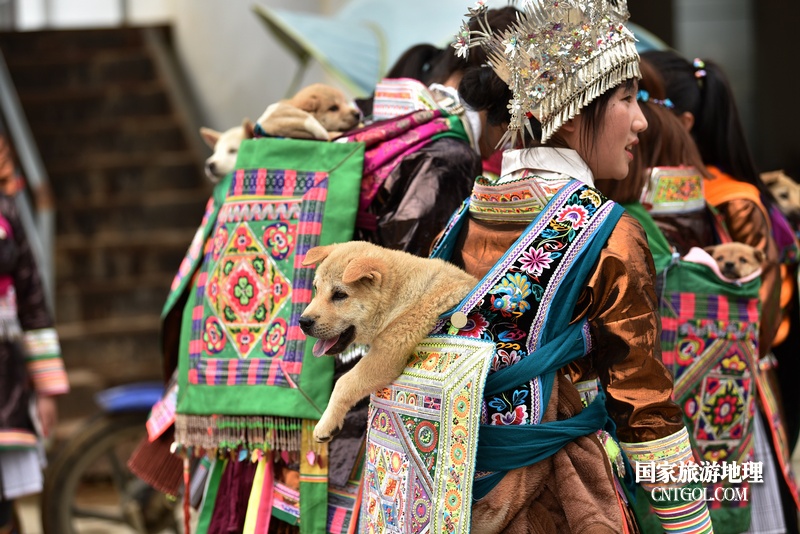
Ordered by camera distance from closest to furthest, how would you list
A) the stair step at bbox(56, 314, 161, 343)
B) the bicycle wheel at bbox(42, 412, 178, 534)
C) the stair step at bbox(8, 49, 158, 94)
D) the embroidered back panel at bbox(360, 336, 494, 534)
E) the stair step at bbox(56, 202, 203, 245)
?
the embroidered back panel at bbox(360, 336, 494, 534), the bicycle wheel at bbox(42, 412, 178, 534), the stair step at bbox(56, 314, 161, 343), the stair step at bbox(56, 202, 203, 245), the stair step at bbox(8, 49, 158, 94)

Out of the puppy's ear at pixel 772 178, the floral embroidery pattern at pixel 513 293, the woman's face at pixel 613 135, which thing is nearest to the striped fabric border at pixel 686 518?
the floral embroidery pattern at pixel 513 293

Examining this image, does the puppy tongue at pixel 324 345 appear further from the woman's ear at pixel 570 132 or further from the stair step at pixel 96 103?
the stair step at pixel 96 103

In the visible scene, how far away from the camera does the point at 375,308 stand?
2312 mm

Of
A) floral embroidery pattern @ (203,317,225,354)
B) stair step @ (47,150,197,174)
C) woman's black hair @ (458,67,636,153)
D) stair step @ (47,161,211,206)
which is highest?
woman's black hair @ (458,67,636,153)

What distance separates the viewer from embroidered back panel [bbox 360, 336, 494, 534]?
7.12ft

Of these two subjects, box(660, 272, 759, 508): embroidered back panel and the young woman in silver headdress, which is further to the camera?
box(660, 272, 759, 508): embroidered back panel

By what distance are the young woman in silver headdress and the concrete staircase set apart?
5.66m

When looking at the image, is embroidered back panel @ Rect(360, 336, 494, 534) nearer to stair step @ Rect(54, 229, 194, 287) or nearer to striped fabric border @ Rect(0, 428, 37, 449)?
striped fabric border @ Rect(0, 428, 37, 449)

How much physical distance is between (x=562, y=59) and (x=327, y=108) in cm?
123

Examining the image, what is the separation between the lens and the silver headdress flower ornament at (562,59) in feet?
7.56

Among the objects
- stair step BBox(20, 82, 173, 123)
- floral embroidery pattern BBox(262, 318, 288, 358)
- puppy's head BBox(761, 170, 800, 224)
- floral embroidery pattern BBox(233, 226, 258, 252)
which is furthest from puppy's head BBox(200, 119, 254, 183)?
stair step BBox(20, 82, 173, 123)

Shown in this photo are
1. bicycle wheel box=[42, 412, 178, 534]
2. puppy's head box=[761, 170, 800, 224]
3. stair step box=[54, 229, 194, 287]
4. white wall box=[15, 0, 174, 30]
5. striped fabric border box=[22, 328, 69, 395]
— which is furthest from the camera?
white wall box=[15, 0, 174, 30]

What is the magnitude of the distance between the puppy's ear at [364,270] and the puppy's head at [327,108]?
1.16 metres

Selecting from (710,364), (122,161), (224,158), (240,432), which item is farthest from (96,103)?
(710,364)
